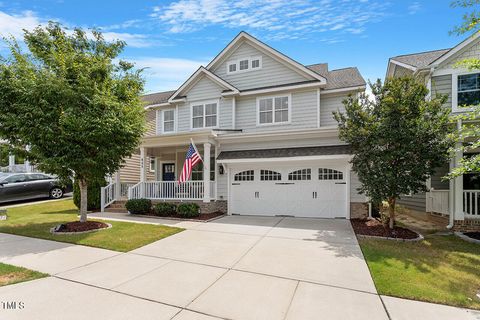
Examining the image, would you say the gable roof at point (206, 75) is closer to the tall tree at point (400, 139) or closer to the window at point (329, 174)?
the window at point (329, 174)

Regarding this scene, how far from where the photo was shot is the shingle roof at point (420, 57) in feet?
39.6

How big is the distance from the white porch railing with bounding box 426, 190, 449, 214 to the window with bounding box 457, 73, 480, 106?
3.71m

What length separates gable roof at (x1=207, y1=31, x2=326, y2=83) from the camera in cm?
1288

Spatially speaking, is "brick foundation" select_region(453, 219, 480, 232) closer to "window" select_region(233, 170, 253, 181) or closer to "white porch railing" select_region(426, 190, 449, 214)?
"white porch railing" select_region(426, 190, 449, 214)

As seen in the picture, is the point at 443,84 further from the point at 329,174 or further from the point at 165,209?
the point at 165,209

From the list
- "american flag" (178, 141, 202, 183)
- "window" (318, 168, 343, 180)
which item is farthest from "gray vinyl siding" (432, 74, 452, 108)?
"american flag" (178, 141, 202, 183)

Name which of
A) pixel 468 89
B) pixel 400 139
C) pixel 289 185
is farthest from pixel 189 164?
pixel 468 89

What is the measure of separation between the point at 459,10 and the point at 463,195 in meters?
6.48

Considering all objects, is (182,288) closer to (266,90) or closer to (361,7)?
(361,7)

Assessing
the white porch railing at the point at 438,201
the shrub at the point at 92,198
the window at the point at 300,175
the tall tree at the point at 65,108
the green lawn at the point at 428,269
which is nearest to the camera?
the green lawn at the point at 428,269

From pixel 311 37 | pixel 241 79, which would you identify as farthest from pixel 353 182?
pixel 241 79

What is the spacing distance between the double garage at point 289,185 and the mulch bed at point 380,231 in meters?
1.39

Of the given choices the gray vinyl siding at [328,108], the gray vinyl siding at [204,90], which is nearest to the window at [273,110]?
the gray vinyl siding at [328,108]

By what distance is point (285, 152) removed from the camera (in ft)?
36.3
